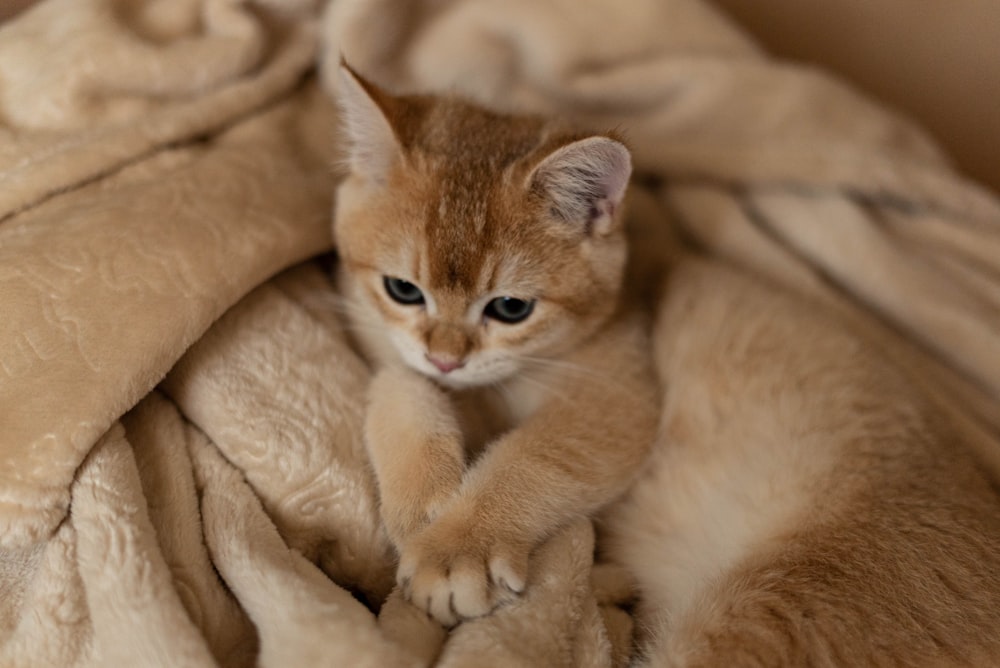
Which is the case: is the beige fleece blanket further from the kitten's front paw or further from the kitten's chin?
the kitten's chin

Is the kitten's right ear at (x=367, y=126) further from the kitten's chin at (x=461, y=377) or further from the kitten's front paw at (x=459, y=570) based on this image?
the kitten's front paw at (x=459, y=570)

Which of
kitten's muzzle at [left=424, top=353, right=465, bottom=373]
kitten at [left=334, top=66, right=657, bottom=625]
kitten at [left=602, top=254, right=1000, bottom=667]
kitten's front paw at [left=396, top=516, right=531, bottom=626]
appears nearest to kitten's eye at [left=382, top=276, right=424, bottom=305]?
kitten at [left=334, top=66, right=657, bottom=625]

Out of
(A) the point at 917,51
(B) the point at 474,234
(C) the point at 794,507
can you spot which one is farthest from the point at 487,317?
(A) the point at 917,51

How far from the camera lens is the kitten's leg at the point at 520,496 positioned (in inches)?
47.3

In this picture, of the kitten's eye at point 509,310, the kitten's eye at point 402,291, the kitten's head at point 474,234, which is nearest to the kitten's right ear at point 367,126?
the kitten's head at point 474,234

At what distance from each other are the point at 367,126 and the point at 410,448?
1.97ft

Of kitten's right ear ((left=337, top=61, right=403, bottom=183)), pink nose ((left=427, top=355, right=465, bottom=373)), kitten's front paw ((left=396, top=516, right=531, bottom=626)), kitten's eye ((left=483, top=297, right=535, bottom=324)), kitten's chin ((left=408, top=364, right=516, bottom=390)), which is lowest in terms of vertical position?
kitten's front paw ((left=396, top=516, right=531, bottom=626))

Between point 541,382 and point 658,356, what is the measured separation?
282 millimetres

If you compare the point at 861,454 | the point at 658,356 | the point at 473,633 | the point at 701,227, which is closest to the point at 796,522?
the point at 861,454

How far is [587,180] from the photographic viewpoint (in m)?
1.37

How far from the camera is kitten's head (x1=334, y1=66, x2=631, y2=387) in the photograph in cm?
138

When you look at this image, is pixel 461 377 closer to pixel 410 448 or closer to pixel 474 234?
pixel 410 448

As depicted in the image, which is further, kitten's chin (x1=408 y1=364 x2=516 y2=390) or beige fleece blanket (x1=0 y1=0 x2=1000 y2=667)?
kitten's chin (x1=408 y1=364 x2=516 y2=390)

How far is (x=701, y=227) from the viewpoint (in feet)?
6.53
